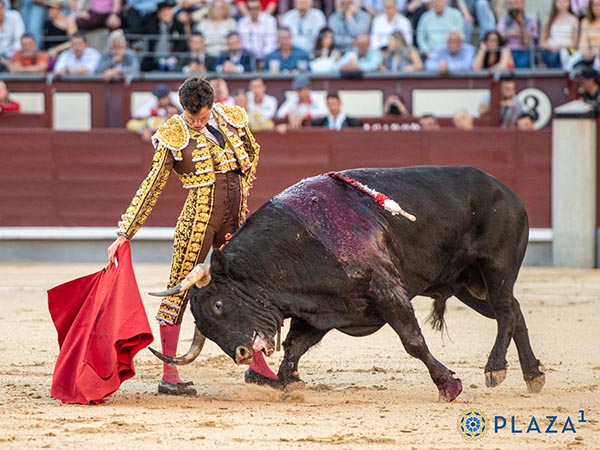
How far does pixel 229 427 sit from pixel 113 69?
722 centimetres

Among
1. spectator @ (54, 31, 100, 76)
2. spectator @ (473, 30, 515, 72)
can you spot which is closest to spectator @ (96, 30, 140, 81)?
spectator @ (54, 31, 100, 76)

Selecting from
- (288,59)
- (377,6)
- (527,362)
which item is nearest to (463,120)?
(377,6)

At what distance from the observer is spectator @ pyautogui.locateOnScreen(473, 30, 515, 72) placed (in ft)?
34.0

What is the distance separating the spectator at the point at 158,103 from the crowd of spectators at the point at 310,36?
36cm

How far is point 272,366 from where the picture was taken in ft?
18.3

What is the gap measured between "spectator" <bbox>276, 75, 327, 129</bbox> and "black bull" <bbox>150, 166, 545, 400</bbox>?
542 cm

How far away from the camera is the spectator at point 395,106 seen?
10.4 metres

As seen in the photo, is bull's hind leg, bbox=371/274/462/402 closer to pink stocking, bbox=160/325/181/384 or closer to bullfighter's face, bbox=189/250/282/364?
bullfighter's face, bbox=189/250/282/364

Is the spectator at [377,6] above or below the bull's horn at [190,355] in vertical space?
above

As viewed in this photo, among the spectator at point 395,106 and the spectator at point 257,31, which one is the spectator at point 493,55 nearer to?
the spectator at point 395,106

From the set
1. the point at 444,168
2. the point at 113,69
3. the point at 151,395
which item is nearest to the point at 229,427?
the point at 151,395

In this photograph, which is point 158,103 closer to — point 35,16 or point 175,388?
point 35,16

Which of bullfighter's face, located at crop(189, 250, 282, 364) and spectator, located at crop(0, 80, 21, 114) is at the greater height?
spectator, located at crop(0, 80, 21, 114)

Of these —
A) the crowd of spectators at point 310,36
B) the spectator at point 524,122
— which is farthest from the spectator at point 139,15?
the spectator at point 524,122
